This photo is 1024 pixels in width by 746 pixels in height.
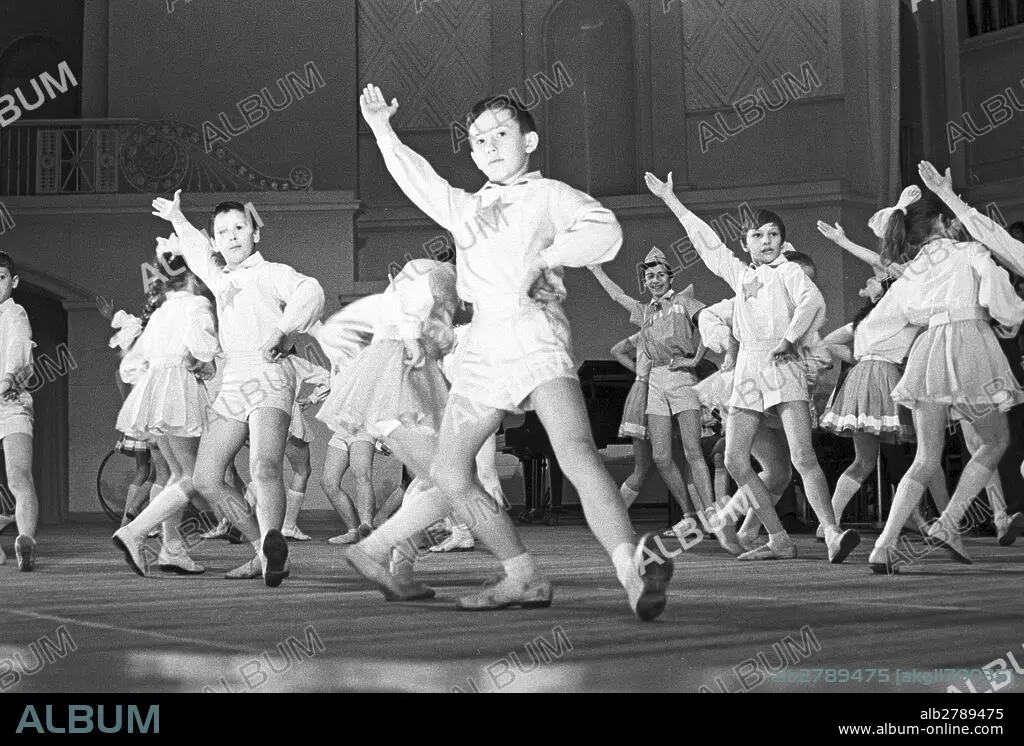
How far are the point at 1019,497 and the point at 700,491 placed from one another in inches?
81.7

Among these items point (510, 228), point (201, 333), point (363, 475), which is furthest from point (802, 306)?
point (363, 475)

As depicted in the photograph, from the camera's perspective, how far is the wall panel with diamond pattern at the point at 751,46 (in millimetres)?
14047

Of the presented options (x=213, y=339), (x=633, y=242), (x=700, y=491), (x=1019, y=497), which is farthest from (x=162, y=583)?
(x=633, y=242)

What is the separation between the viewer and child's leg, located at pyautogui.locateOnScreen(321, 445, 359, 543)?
27.0ft

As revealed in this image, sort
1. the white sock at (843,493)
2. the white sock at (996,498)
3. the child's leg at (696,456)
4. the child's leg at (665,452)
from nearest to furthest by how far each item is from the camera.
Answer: the white sock at (843,493) < the white sock at (996,498) < the child's leg at (696,456) < the child's leg at (665,452)

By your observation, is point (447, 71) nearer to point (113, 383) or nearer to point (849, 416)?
point (113, 383)

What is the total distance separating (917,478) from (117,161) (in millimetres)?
10327

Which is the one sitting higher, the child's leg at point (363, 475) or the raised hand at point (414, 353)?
the raised hand at point (414, 353)

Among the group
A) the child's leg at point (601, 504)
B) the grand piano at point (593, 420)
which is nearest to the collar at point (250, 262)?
the child's leg at point (601, 504)

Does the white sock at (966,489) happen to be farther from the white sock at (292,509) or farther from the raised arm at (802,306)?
the white sock at (292,509)

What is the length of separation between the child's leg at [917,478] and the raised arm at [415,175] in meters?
2.21

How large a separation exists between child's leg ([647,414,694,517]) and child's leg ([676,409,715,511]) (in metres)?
0.08

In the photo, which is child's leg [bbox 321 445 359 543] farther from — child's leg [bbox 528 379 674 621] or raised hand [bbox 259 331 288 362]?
child's leg [bbox 528 379 674 621]
